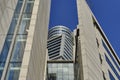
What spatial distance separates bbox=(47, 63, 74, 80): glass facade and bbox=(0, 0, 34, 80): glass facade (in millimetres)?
49134

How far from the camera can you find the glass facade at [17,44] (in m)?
22.1

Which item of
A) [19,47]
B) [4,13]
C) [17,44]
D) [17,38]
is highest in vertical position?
[17,38]

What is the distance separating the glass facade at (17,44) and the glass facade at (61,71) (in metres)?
49.1

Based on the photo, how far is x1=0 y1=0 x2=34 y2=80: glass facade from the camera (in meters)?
22.1

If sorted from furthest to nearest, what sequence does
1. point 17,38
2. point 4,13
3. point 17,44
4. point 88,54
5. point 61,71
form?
1. point 61,71
2. point 88,54
3. point 17,38
4. point 17,44
5. point 4,13

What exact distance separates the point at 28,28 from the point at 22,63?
4811 millimetres

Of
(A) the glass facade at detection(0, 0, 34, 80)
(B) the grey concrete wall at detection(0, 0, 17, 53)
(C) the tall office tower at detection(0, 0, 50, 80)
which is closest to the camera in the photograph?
(B) the grey concrete wall at detection(0, 0, 17, 53)

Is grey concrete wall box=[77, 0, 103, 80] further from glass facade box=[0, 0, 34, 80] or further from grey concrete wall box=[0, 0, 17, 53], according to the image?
grey concrete wall box=[0, 0, 17, 53]

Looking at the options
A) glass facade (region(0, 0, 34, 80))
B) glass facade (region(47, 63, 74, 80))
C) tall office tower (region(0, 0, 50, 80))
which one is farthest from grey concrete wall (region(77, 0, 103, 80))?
glass facade (region(47, 63, 74, 80))

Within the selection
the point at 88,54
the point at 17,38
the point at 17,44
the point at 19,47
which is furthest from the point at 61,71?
the point at 17,44

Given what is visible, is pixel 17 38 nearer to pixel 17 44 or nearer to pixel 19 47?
Answer: pixel 17 44

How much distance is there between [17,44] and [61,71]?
54.2 metres

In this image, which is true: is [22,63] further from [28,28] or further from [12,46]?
[28,28]

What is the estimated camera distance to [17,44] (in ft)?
80.6
